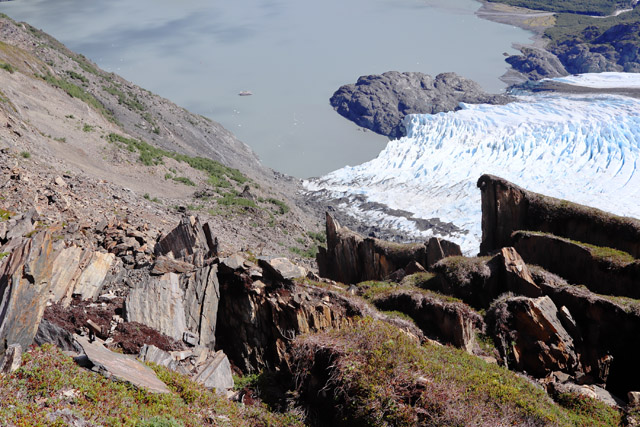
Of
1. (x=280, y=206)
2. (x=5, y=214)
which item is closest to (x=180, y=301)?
(x=5, y=214)

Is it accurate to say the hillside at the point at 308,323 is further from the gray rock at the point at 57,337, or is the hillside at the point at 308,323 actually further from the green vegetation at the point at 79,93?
the green vegetation at the point at 79,93

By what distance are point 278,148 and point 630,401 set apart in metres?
74.3

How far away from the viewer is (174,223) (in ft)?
96.4

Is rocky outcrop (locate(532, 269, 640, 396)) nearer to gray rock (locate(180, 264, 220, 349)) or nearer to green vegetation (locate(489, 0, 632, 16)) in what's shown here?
gray rock (locate(180, 264, 220, 349))

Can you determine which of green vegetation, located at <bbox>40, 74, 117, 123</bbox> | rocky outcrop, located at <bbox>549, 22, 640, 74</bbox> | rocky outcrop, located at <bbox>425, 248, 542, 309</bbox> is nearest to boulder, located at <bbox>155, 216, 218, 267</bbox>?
rocky outcrop, located at <bbox>425, 248, 542, 309</bbox>

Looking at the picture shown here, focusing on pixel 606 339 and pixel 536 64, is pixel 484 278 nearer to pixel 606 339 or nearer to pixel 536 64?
pixel 606 339

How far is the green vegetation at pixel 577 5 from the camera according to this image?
552 feet

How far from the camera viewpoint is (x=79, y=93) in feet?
166

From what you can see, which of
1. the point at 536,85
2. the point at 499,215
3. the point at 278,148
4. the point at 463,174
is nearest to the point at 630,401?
the point at 499,215

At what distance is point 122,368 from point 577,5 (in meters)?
204

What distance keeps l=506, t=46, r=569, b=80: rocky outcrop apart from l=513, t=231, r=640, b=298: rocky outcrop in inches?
4161

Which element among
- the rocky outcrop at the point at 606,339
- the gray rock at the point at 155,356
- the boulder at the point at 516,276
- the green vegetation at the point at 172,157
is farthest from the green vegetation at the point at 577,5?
the gray rock at the point at 155,356

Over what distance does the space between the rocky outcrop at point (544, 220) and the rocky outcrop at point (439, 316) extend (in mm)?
6136

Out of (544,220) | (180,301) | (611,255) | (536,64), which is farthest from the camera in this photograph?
(536,64)
